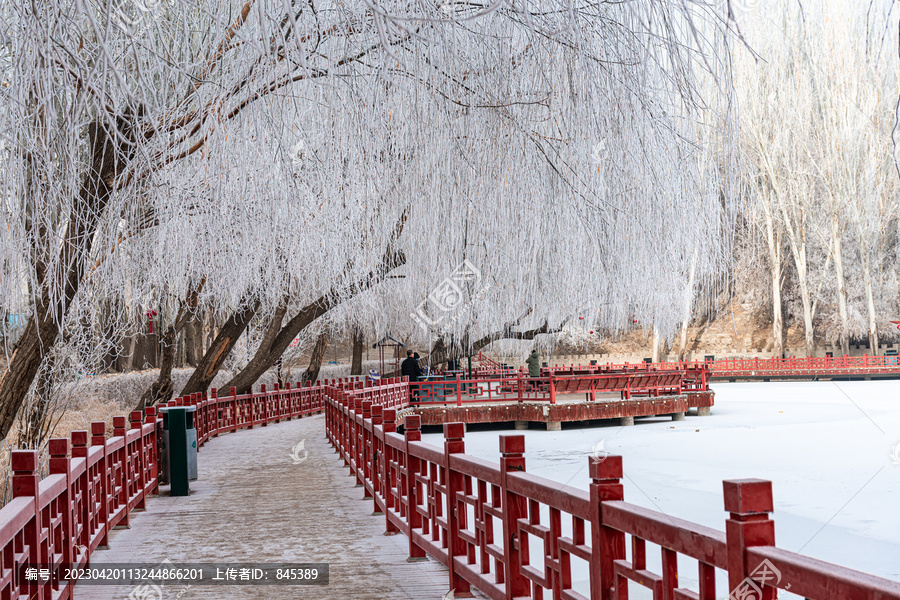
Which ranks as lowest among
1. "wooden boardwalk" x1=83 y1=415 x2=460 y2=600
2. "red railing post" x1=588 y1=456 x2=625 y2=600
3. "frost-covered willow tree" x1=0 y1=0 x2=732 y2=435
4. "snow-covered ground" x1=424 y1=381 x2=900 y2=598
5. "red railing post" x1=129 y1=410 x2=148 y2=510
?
"snow-covered ground" x1=424 y1=381 x2=900 y2=598

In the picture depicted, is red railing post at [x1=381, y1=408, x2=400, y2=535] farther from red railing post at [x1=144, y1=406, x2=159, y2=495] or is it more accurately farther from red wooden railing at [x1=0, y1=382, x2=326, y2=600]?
red railing post at [x1=144, y1=406, x2=159, y2=495]

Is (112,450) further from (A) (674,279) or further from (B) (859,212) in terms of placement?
(B) (859,212)

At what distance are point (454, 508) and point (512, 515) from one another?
2.90 ft

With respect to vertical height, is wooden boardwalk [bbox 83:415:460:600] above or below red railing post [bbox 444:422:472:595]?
below

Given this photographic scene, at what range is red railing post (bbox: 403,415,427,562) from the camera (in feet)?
18.4

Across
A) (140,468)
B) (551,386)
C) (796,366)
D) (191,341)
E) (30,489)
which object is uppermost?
(191,341)

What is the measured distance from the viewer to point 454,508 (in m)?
4.64

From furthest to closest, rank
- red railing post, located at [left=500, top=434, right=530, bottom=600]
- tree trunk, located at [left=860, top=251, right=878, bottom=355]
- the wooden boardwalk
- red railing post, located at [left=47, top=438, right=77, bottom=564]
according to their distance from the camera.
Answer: tree trunk, located at [left=860, top=251, right=878, bottom=355] → the wooden boardwalk → red railing post, located at [left=47, top=438, right=77, bottom=564] → red railing post, located at [left=500, top=434, right=530, bottom=600]

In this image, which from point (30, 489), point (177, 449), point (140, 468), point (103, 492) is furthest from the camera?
point (177, 449)

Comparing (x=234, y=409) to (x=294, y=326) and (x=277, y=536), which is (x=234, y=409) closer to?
(x=294, y=326)

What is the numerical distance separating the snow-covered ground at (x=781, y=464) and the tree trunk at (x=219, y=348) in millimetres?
5398

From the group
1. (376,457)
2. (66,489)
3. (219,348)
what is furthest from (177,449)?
(219,348)

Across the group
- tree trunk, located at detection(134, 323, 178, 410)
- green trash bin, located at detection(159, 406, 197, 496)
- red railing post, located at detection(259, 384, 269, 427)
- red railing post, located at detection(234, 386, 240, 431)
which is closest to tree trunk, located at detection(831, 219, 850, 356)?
red railing post, located at detection(259, 384, 269, 427)

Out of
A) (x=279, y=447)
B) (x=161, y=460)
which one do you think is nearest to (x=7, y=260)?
(x=161, y=460)
